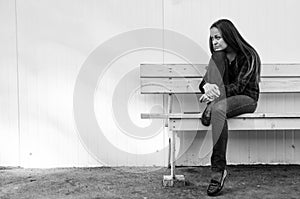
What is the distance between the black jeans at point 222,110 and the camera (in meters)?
2.29

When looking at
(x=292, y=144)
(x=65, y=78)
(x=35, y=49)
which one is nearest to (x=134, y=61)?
(x=65, y=78)

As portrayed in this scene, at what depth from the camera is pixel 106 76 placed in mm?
3055

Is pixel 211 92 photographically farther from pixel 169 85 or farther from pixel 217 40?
pixel 169 85

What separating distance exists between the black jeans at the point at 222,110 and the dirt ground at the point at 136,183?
9.3 inches

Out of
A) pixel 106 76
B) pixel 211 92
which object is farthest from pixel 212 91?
pixel 106 76

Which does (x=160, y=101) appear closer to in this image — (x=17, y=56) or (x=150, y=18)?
(x=150, y=18)

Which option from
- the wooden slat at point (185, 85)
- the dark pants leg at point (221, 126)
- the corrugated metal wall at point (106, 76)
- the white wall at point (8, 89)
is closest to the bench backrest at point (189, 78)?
the wooden slat at point (185, 85)

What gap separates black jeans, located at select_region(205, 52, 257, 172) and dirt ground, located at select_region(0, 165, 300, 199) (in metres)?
0.24

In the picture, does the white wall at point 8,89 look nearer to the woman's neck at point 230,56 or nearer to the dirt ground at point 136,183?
the dirt ground at point 136,183

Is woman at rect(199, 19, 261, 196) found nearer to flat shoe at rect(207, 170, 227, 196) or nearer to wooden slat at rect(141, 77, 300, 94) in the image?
flat shoe at rect(207, 170, 227, 196)

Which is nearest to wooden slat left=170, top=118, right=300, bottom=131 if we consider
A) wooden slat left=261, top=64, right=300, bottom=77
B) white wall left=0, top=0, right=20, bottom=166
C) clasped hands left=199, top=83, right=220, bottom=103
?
clasped hands left=199, top=83, right=220, bottom=103

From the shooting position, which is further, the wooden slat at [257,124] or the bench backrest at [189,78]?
the bench backrest at [189,78]

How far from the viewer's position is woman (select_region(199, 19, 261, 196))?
2.29 m

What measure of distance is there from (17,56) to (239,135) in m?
1.89
